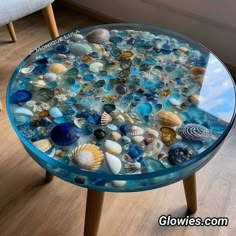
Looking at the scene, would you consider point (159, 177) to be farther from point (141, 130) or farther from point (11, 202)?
point (11, 202)

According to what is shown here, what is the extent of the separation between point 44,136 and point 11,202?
1.27 feet

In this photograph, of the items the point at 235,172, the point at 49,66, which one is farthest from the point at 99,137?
the point at 235,172

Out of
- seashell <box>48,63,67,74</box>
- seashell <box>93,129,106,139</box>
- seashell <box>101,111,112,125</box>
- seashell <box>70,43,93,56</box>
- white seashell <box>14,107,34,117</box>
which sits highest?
seashell <box>70,43,93,56</box>

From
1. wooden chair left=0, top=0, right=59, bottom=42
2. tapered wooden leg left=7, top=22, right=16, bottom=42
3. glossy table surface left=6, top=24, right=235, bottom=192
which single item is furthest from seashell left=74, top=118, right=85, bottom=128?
tapered wooden leg left=7, top=22, right=16, bottom=42

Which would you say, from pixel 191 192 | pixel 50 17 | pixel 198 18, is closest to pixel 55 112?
pixel 191 192

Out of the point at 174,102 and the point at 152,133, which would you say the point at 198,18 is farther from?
the point at 152,133

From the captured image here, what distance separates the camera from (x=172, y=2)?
1.45m

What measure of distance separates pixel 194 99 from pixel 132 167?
24 cm

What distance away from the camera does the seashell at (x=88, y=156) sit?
2.16 ft

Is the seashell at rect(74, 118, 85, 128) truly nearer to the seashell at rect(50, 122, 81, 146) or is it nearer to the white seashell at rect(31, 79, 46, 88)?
the seashell at rect(50, 122, 81, 146)

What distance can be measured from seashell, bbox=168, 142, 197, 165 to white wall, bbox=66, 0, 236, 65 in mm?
833

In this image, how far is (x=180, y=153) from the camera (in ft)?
2.21

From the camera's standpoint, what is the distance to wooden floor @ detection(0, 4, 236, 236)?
95 centimetres

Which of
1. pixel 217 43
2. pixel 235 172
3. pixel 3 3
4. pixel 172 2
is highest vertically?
pixel 3 3
